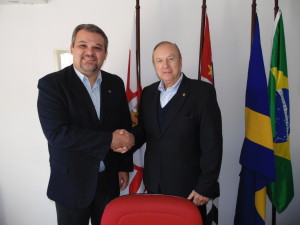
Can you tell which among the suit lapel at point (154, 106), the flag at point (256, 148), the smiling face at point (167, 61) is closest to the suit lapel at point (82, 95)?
the suit lapel at point (154, 106)

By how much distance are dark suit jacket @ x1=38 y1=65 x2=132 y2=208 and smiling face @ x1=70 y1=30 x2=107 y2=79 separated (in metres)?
0.08

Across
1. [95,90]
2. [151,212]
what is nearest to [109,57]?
[95,90]

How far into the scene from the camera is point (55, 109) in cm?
142

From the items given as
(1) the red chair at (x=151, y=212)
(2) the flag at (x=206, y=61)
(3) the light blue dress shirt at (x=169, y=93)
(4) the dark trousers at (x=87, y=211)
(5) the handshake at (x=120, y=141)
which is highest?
(2) the flag at (x=206, y=61)

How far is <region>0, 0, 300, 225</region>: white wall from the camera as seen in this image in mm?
2084

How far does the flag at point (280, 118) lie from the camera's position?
195 cm

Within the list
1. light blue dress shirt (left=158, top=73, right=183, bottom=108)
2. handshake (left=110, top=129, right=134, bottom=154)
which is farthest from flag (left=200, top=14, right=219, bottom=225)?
handshake (left=110, top=129, right=134, bottom=154)

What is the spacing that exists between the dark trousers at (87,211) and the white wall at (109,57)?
0.84m

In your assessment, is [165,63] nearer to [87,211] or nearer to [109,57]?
[109,57]

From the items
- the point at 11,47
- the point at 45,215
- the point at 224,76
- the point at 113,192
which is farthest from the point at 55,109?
the point at 224,76

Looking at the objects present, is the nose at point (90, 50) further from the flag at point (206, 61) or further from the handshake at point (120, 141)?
the flag at point (206, 61)

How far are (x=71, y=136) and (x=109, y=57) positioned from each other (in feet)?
3.44

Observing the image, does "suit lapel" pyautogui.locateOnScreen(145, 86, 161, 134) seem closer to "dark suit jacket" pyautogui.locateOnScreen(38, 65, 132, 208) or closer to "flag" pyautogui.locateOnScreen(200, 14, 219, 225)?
"dark suit jacket" pyautogui.locateOnScreen(38, 65, 132, 208)

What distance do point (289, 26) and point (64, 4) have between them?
2.15 m
